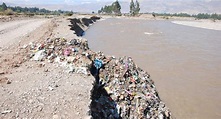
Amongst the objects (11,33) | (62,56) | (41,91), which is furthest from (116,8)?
(41,91)

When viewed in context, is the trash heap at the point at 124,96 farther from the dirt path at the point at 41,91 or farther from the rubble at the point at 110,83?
the dirt path at the point at 41,91

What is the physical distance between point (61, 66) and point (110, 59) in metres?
3.18

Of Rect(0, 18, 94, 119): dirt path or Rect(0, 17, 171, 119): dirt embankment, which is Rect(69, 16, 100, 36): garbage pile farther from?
Rect(0, 18, 94, 119): dirt path

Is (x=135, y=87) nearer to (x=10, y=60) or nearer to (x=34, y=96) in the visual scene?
(x=34, y=96)

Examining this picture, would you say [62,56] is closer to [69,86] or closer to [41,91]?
[69,86]

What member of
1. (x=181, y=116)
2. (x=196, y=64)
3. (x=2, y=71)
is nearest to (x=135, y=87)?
(x=181, y=116)

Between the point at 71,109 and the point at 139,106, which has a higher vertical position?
the point at 71,109

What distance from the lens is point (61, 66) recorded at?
9352mm

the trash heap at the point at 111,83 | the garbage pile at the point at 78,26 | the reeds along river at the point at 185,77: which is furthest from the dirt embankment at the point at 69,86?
the garbage pile at the point at 78,26

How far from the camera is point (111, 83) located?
9.83 meters

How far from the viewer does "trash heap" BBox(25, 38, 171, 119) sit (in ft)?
27.9

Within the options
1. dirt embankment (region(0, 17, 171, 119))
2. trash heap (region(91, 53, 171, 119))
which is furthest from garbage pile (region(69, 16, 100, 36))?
trash heap (region(91, 53, 171, 119))

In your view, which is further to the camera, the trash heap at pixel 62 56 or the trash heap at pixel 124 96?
the trash heap at pixel 62 56

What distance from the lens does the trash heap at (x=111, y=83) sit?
8.52 m
